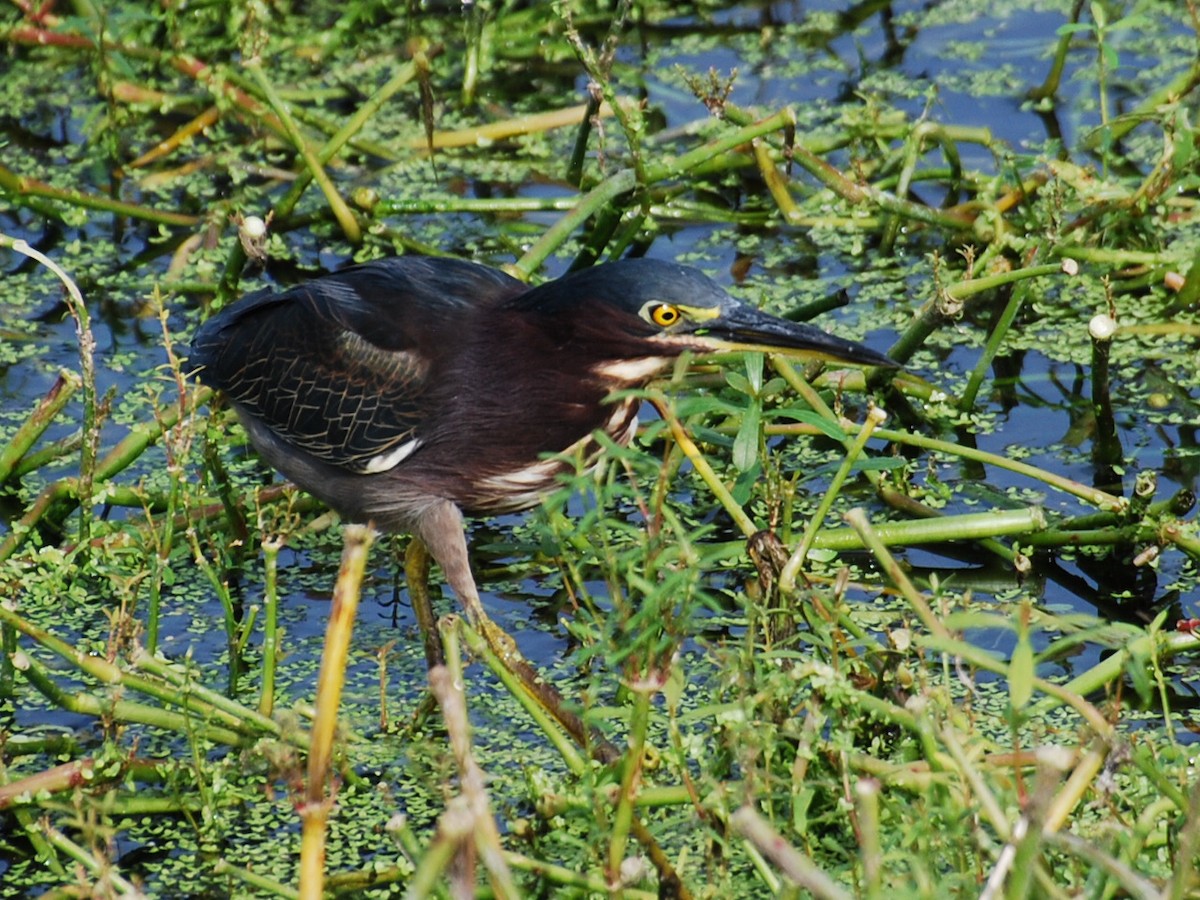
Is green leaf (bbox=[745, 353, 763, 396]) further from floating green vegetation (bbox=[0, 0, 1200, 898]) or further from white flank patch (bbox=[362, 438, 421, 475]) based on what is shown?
white flank patch (bbox=[362, 438, 421, 475])

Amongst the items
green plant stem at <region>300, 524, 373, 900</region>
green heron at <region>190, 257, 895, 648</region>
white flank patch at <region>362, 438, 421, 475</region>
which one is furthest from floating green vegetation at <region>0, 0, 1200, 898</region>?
white flank patch at <region>362, 438, 421, 475</region>

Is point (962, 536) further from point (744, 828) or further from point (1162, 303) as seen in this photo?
point (744, 828)

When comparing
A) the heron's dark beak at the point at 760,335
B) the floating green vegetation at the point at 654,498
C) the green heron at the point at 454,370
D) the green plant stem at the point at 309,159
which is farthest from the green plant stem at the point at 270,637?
Result: the green plant stem at the point at 309,159

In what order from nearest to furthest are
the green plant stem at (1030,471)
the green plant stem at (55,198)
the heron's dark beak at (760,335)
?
the heron's dark beak at (760,335) → the green plant stem at (1030,471) → the green plant stem at (55,198)

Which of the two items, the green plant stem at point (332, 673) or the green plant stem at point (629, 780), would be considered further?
the green plant stem at point (629, 780)

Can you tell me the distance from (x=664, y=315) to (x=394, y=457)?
2.61ft

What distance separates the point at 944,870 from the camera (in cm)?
312

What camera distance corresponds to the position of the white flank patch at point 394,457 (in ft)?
13.8

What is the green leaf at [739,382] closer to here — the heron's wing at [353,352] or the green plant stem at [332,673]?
the heron's wing at [353,352]

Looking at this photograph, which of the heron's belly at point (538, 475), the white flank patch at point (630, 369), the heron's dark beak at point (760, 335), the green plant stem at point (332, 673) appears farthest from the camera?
the heron's belly at point (538, 475)

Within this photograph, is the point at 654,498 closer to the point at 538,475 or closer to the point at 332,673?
the point at 332,673

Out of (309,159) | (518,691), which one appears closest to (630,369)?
(518,691)

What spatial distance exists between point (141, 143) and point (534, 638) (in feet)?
10.5

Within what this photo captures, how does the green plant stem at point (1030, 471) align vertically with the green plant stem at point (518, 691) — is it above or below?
below
